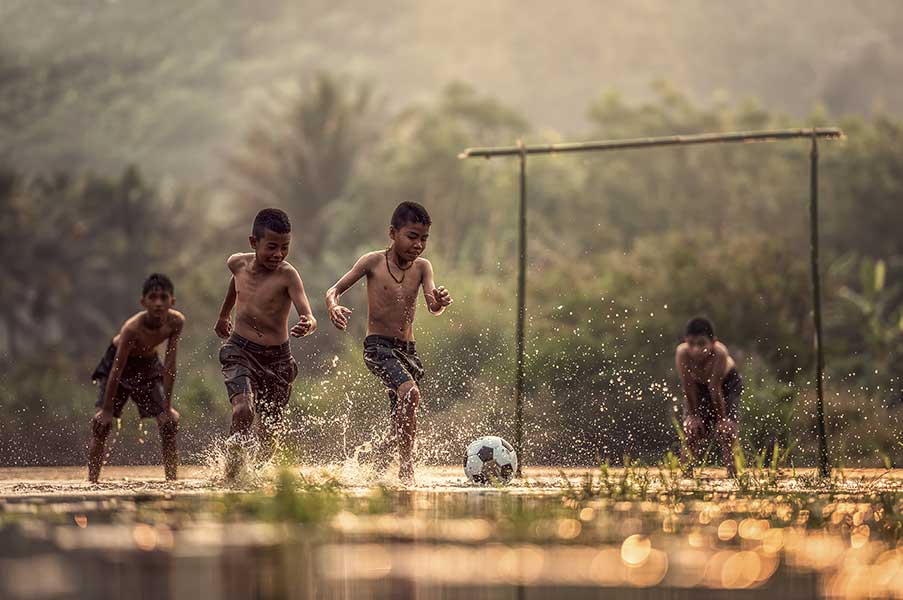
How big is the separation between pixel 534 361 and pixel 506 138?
6611cm

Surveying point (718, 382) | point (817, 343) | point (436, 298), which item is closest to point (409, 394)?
point (436, 298)

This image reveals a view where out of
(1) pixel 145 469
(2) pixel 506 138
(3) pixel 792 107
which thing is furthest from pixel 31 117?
(1) pixel 145 469

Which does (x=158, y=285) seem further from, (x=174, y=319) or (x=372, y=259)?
(x=372, y=259)

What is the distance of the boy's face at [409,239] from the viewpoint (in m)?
13.4

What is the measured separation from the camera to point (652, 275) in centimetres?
2714

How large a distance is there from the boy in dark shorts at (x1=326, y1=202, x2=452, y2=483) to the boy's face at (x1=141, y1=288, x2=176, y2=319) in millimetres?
1363

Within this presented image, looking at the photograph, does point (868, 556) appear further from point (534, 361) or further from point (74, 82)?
point (74, 82)

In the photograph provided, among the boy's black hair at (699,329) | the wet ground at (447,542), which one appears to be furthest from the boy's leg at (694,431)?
the wet ground at (447,542)

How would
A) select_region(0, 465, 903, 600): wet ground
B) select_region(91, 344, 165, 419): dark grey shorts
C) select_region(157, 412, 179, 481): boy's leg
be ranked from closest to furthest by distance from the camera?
select_region(0, 465, 903, 600): wet ground
select_region(157, 412, 179, 481): boy's leg
select_region(91, 344, 165, 419): dark grey shorts

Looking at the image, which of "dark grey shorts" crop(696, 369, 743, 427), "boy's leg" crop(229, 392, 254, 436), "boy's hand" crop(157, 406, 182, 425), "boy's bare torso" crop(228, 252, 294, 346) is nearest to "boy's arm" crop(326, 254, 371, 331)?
"boy's bare torso" crop(228, 252, 294, 346)

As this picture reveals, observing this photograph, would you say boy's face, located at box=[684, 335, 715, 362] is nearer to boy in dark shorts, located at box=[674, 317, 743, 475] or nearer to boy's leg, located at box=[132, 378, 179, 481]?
boy in dark shorts, located at box=[674, 317, 743, 475]

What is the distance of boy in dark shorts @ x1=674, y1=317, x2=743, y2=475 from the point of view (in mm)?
17000

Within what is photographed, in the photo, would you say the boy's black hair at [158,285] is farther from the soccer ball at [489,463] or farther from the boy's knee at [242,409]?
the soccer ball at [489,463]

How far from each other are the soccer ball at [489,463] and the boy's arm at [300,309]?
1620 millimetres
